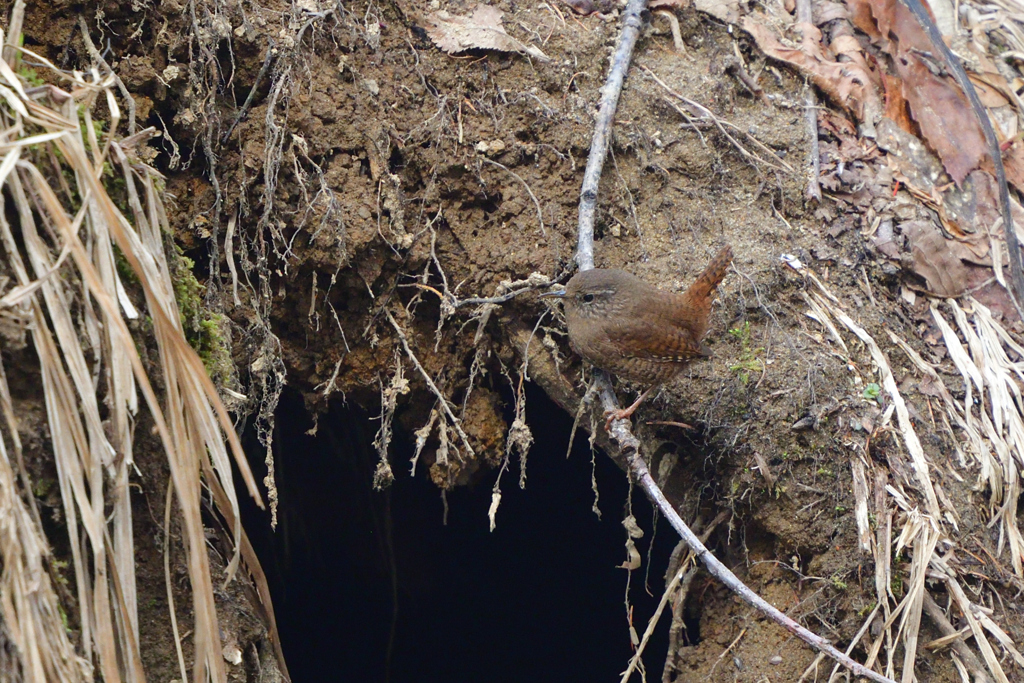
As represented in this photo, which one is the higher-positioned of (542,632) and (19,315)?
(19,315)

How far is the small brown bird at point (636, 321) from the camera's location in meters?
2.86

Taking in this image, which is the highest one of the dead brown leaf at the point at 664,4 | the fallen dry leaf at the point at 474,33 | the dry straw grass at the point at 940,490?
the dead brown leaf at the point at 664,4

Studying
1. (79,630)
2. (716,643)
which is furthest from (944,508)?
(79,630)

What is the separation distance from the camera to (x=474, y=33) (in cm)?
324

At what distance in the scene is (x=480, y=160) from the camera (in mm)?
3143

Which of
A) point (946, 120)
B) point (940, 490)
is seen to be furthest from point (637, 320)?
point (946, 120)

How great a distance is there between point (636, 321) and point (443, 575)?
2.96 metres

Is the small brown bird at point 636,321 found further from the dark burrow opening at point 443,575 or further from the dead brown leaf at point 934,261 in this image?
the dark burrow opening at point 443,575

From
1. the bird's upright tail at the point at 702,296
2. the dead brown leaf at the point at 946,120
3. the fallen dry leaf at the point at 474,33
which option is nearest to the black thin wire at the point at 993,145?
the dead brown leaf at the point at 946,120

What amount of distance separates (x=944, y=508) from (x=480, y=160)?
215 cm

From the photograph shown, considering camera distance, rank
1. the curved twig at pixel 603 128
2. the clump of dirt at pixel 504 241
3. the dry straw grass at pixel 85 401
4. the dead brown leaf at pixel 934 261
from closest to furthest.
→ the dry straw grass at pixel 85 401, the clump of dirt at pixel 504 241, the curved twig at pixel 603 128, the dead brown leaf at pixel 934 261

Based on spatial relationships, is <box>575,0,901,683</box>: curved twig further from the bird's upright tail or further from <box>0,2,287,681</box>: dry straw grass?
<box>0,2,287,681</box>: dry straw grass

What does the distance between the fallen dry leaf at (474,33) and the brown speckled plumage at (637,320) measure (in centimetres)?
103

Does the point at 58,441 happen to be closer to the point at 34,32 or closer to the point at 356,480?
the point at 34,32
